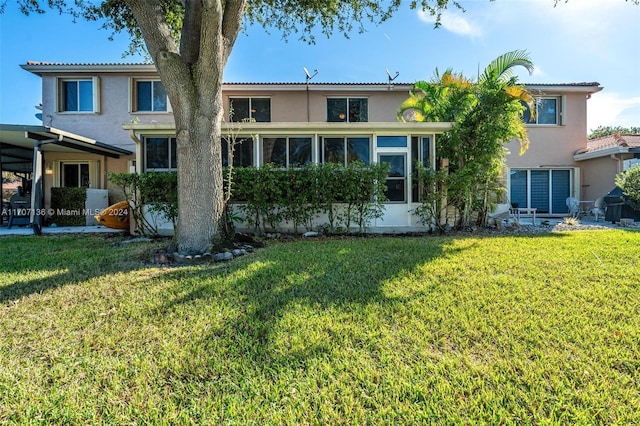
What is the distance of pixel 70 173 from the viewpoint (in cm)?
1303

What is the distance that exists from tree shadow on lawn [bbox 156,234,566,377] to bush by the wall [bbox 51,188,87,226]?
947 cm

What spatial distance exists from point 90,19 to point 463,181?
11.9m

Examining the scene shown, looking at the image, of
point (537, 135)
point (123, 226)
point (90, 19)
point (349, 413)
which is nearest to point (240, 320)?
point (349, 413)

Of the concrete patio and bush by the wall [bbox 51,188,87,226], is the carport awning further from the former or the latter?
the concrete patio

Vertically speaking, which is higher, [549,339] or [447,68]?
[447,68]

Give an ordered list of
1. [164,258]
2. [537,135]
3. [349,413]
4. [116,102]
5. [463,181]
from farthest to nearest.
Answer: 1. [537,135]
2. [116,102]
3. [463,181]
4. [164,258]
5. [349,413]

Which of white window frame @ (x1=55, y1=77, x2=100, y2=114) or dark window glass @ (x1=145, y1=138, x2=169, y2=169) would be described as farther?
white window frame @ (x1=55, y1=77, x2=100, y2=114)

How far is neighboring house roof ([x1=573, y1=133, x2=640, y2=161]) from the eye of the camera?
1220 centimetres

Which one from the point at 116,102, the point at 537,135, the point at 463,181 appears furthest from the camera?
the point at 537,135

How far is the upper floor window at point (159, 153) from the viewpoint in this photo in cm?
928

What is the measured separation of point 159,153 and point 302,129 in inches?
171

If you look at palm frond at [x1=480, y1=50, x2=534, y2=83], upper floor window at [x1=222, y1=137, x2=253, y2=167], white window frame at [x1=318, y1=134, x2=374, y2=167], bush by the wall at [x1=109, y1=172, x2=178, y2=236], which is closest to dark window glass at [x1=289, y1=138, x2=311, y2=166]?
white window frame at [x1=318, y1=134, x2=374, y2=167]

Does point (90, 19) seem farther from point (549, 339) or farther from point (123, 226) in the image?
point (549, 339)

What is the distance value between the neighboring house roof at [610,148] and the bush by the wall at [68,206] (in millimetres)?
20172
